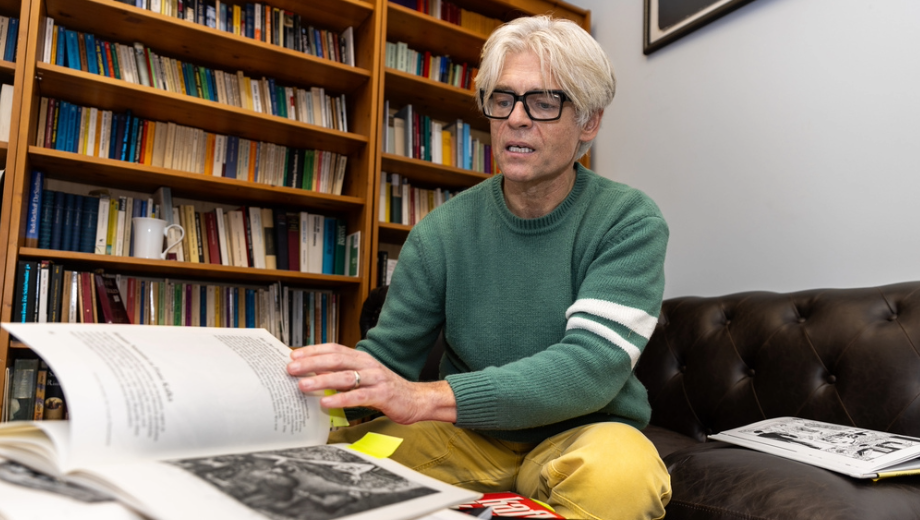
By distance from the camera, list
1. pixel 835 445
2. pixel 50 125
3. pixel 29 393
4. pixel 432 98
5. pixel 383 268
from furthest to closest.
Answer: pixel 432 98, pixel 383 268, pixel 50 125, pixel 29 393, pixel 835 445

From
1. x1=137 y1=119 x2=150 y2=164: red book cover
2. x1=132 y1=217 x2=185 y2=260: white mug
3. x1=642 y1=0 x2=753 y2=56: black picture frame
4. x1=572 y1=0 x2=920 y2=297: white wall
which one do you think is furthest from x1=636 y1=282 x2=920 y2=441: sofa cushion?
x1=137 y1=119 x2=150 y2=164: red book cover

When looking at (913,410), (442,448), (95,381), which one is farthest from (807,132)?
(95,381)

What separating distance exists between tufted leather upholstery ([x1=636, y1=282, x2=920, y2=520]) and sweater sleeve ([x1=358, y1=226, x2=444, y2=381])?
0.52 m

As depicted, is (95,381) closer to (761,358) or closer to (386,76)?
(761,358)

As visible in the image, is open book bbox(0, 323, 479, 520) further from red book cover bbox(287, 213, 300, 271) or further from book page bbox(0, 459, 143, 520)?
red book cover bbox(287, 213, 300, 271)

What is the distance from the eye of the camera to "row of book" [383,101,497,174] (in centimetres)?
264

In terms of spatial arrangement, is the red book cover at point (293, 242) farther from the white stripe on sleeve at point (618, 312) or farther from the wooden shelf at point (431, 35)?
the white stripe on sleeve at point (618, 312)

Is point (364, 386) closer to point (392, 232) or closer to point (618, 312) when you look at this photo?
point (618, 312)

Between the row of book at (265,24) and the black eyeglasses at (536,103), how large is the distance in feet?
4.95

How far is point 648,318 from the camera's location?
979 millimetres

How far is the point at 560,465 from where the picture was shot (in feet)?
2.68

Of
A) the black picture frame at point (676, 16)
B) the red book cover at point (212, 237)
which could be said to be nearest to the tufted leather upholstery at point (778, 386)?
the black picture frame at point (676, 16)

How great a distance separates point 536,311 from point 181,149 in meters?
1.72

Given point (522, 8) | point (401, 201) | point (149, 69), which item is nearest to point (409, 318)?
point (401, 201)
